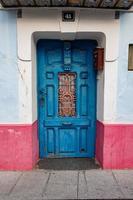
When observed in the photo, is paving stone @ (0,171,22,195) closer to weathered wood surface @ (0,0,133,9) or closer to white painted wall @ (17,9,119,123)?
white painted wall @ (17,9,119,123)

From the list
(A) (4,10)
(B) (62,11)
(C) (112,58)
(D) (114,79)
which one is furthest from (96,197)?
(A) (4,10)

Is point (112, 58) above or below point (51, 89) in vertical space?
above

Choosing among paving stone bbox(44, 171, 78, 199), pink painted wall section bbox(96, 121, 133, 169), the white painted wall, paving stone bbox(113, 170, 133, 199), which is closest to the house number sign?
the white painted wall

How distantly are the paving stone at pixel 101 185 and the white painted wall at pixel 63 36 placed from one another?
937 millimetres

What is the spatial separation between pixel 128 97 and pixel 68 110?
1186 millimetres

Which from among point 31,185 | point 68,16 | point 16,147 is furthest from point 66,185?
point 68,16

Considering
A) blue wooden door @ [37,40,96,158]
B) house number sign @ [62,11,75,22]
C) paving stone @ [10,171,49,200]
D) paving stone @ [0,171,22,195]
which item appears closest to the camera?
paving stone @ [10,171,49,200]

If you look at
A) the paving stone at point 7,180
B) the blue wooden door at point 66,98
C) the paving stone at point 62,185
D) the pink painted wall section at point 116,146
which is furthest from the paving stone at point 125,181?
the paving stone at point 7,180

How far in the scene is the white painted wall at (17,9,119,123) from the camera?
4352mm

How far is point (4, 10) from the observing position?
4.34 metres

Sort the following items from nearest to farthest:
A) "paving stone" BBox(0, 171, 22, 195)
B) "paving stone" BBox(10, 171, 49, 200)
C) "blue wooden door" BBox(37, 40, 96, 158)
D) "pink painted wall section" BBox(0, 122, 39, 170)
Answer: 1. "paving stone" BBox(10, 171, 49, 200)
2. "paving stone" BBox(0, 171, 22, 195)
3. "pink painted wall section" BBox(0, 122, 39, 170)
4. "blue wooden door" BBox(37, 40, 96, 158)

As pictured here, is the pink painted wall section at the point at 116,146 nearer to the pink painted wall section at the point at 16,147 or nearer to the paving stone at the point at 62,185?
the paving stone at the point at 62,185

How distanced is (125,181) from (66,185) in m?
0.95

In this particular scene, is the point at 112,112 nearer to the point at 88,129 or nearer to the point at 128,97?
the point at 128,97
